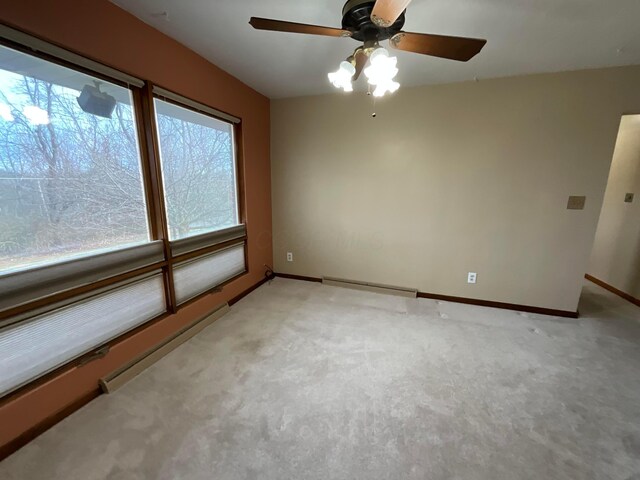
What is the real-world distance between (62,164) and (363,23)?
1.71 meters

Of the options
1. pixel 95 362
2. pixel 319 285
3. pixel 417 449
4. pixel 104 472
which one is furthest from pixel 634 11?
pixel 95 362

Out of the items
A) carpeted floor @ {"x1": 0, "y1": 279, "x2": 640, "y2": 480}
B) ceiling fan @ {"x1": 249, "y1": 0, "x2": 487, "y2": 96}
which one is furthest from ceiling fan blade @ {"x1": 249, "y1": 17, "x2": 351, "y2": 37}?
carpeted floor @ {"x1": 0, "y1": 279, "x2": 640, "y2": 480}

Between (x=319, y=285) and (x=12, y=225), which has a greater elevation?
(x=12, y=225)

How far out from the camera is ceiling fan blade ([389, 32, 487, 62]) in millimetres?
1192

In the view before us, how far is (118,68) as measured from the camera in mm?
1583

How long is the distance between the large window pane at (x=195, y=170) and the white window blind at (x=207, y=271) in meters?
0.27

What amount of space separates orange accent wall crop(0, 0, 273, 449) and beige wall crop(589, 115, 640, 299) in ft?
14.3

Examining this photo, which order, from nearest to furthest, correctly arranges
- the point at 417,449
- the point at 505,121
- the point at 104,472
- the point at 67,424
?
the point at 104,472 → the point at 417,449 → the point at 67,424 → the point at 505,121

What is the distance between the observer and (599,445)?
1.32 meters

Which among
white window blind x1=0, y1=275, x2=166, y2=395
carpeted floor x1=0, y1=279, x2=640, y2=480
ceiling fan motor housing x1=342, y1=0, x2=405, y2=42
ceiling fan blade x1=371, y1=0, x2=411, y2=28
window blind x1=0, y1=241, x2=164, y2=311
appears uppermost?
ceiling fan motor housing x1=342, y1=0, x2=405, y2=42

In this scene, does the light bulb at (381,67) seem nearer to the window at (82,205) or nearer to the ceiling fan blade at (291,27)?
the ceiling fan blade at (291,27)

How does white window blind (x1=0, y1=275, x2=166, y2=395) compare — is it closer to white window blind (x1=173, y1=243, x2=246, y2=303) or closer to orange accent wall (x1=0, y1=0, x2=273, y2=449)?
orange accent wall (x1=0, y1=0, x2=273, y2=449)

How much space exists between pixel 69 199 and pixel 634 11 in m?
3.30

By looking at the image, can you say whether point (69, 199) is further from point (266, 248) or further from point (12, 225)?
point (266, 248)
